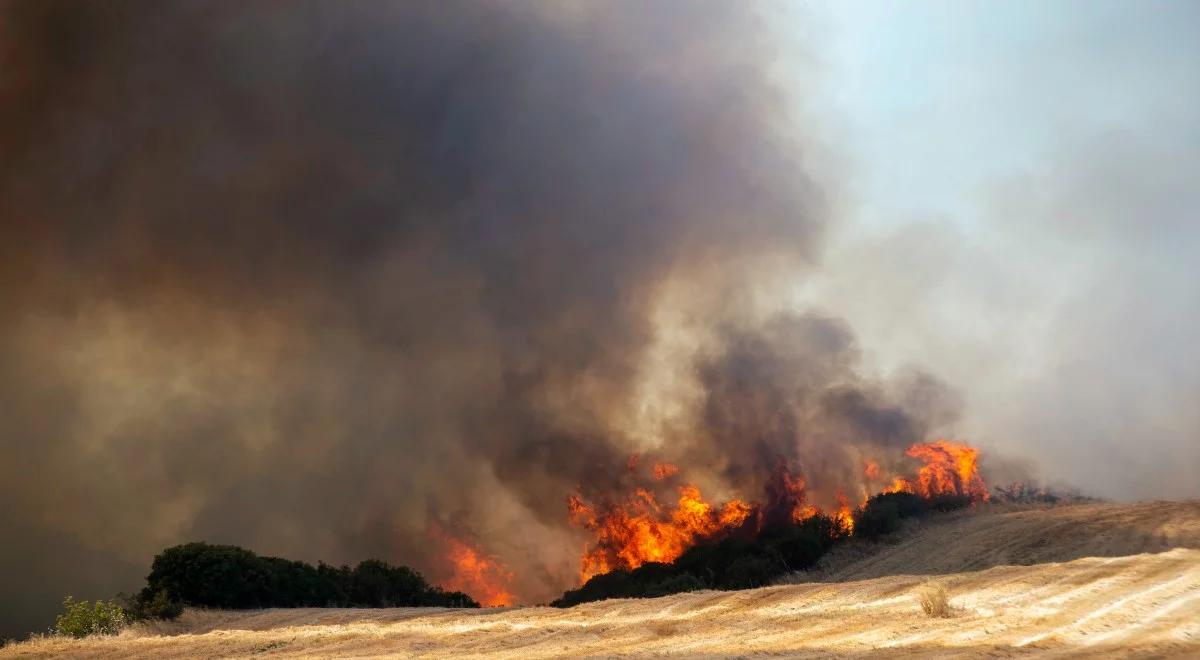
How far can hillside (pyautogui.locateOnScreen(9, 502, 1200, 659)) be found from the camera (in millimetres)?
10250

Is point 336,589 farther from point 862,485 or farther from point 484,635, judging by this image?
point 862,485

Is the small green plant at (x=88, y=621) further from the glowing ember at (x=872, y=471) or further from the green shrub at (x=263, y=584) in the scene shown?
the glowing ember at (x=872, y=471)

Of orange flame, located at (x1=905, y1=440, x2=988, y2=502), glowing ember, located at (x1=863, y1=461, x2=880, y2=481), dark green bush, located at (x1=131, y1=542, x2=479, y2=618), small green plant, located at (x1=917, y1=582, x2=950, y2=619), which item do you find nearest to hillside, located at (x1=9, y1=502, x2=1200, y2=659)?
small green plant, located at (x1=917, y1=582, x2=950, y2=619)

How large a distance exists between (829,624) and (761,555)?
22.7 meters

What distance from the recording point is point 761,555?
34719mm

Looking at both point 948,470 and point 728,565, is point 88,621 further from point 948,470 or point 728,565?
point 948,470

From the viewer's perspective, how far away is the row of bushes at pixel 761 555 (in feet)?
104

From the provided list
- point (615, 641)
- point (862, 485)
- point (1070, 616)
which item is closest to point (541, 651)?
point (615, 641)

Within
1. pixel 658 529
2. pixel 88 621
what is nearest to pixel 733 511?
pixel 658 529

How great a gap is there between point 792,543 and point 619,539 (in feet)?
36.0

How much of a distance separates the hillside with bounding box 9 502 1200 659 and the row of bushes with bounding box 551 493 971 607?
874cm

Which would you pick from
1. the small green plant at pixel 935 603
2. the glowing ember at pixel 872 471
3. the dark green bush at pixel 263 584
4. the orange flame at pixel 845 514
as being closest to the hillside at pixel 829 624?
the small green plant at pixel 935 603

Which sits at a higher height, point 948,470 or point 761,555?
point 948,470

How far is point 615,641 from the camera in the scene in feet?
43.6
